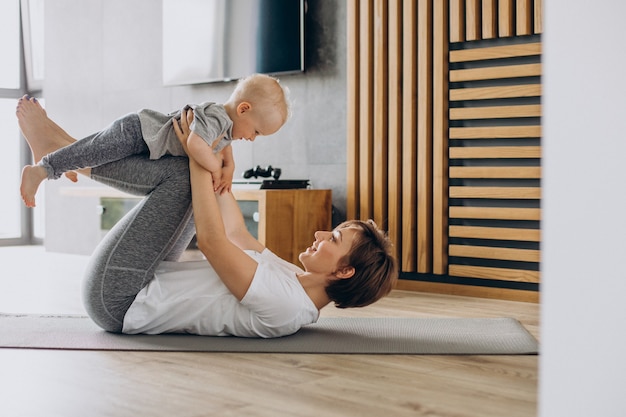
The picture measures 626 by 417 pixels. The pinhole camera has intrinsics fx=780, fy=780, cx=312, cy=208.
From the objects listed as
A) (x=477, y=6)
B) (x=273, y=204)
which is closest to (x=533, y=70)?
(x=477, y=6)

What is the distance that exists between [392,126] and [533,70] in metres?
0.79

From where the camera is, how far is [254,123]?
2.47 meters

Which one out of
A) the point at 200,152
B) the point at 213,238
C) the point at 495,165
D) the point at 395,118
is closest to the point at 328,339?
the point at 213,238

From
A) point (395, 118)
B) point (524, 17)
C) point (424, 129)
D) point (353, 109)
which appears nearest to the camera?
point (524, 17)

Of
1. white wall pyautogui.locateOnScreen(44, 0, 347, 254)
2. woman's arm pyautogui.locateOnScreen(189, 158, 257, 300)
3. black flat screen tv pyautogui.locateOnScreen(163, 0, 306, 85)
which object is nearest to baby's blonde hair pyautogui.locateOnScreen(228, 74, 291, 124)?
woman's arm pyautogui.locateOnScreen(189, 158, 257, 300)

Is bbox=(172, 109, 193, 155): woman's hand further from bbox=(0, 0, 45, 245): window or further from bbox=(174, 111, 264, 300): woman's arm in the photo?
bbox=(0, 0, 45, 245): window

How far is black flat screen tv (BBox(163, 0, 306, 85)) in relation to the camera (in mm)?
4488

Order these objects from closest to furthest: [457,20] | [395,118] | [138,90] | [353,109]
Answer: [457,20], [395,118], [353,109], [138,90]

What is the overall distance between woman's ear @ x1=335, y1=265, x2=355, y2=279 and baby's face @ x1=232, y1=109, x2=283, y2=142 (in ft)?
1.63

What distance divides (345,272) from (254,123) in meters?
0.56

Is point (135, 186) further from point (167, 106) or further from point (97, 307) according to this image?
point (167, 106)

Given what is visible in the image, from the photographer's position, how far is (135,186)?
7.98 ft

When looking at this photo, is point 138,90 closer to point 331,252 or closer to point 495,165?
point 495,165

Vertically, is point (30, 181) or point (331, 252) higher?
point (30, 181)
